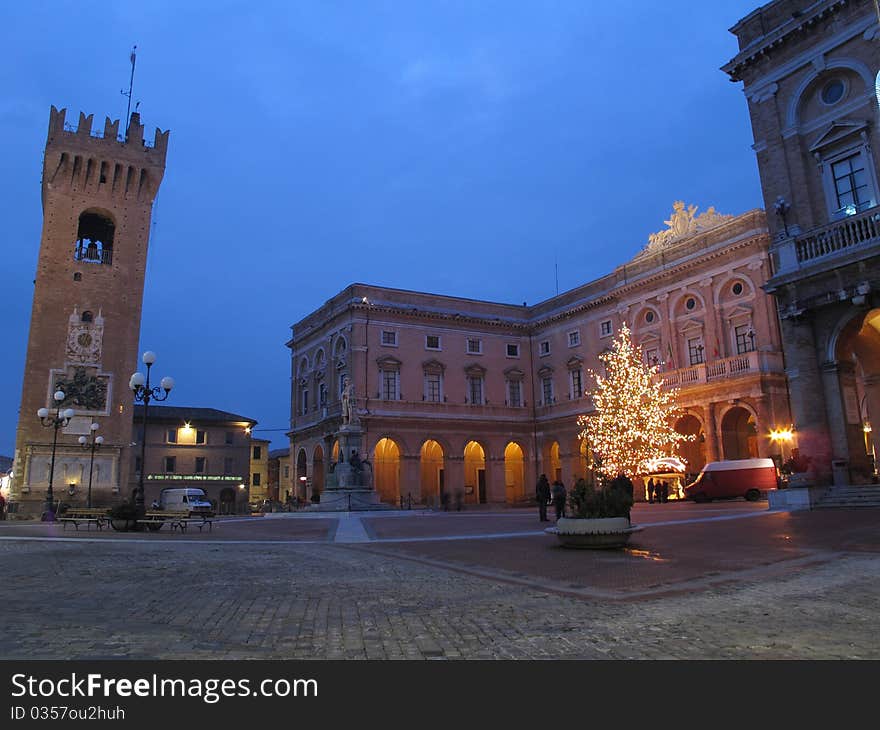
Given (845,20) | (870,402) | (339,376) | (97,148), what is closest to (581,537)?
(870,402)

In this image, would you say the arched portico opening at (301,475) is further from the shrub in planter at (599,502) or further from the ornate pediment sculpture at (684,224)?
the shrub in planter at (599,502)

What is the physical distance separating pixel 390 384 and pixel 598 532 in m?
36.7

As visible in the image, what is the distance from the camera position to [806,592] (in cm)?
683

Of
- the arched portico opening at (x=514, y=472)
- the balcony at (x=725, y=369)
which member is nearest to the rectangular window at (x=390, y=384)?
the arched portico opening at (x=514, y=472)

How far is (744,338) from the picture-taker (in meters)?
36.2

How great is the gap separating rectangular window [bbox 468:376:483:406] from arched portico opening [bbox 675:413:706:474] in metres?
16.5

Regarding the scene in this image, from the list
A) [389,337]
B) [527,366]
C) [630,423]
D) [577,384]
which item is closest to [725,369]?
[630,423]

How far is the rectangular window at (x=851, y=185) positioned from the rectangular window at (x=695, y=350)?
1907 cm

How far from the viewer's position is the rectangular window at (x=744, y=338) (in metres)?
35.7

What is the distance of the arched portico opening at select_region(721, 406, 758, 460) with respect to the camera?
3612 cm

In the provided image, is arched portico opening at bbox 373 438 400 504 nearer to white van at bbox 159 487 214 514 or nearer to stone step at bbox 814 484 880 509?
white van at bbox 159 487 214 514

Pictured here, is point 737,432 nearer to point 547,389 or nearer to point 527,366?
point 547,389

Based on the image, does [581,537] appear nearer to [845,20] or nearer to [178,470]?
[845,20]

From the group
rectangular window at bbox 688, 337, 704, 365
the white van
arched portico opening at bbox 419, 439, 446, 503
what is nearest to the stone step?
rectangular window at bbox 688, 337, 704, 365
